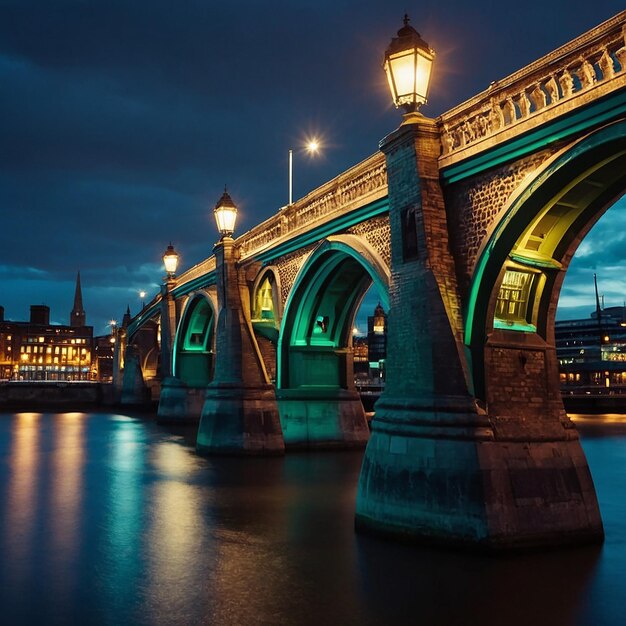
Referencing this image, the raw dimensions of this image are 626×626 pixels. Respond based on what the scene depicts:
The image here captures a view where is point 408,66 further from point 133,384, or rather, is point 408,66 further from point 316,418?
point 133,384

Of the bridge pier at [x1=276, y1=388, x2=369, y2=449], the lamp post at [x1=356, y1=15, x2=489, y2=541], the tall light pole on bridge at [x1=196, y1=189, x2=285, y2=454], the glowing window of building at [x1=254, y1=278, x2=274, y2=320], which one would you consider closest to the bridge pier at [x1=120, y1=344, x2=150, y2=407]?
the tall light pole on bridge at [x1=196, y1=189, x2=285, y2=454]

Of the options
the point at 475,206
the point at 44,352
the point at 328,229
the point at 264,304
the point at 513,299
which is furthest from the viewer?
the point at 44,352

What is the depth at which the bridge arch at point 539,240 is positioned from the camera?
33.0 ft

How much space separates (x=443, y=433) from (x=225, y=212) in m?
15.6

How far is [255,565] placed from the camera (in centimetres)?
1049

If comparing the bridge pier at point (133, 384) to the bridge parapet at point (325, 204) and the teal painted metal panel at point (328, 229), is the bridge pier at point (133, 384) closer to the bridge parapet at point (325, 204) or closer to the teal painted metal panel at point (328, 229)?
the bridge parapet at point (325, 204)

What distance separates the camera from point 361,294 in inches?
904

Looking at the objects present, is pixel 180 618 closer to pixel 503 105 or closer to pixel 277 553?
pixel 277 553

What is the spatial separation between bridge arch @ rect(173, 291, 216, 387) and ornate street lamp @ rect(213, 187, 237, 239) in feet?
37.6

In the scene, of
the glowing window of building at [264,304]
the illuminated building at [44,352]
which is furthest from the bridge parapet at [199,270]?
the illuminated building at [44,352]

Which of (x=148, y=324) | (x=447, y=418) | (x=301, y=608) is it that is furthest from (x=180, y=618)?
(x=148, y=324)

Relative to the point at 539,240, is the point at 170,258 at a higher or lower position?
higher

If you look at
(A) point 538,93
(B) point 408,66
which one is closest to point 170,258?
(B) point 408,66

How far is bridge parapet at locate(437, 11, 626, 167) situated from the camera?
9078mm
